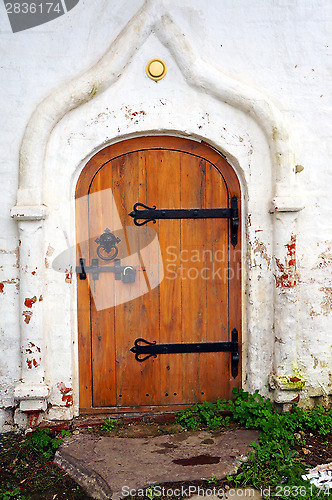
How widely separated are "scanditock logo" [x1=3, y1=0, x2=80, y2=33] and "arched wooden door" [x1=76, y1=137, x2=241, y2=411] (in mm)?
1112

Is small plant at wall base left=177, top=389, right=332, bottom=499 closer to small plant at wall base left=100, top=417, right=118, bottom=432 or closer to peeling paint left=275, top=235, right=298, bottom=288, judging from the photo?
small plant at wall base left=100, top=417, right=118, bottom=432

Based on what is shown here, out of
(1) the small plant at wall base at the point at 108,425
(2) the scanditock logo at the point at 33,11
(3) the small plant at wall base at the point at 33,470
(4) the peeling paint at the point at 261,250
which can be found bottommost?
(3) the small plant at wall base at the point at 33,470

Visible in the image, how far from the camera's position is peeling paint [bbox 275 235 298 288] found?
3.76 m

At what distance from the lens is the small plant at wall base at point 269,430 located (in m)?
3.12

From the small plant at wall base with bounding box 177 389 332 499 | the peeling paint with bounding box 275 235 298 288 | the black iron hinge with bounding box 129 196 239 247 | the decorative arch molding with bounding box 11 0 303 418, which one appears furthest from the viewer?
the black iron hinge with bounding box 129 196 239 247

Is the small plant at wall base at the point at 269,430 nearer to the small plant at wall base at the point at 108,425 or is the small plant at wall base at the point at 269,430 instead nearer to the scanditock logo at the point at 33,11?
the small plant at wall base at the point at 108,425

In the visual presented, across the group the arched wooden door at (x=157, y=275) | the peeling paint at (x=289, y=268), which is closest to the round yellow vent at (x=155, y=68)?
the arched wooden door at (x=157, y=275)

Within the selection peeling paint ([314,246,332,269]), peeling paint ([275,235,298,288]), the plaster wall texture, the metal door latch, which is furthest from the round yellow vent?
peeling paint ([314,246,332,269])

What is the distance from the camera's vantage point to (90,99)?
12.0 ft

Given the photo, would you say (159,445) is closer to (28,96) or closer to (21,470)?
(21,470)

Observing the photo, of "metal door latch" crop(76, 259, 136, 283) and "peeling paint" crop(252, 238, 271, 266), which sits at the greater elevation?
→ "peeling paint" crop(252, 238, 271, 266)

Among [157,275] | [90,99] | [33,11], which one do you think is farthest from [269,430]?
[33,11]

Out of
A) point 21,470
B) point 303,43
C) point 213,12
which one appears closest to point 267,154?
point 303,43

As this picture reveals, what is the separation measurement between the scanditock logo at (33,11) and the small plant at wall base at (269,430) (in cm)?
336
